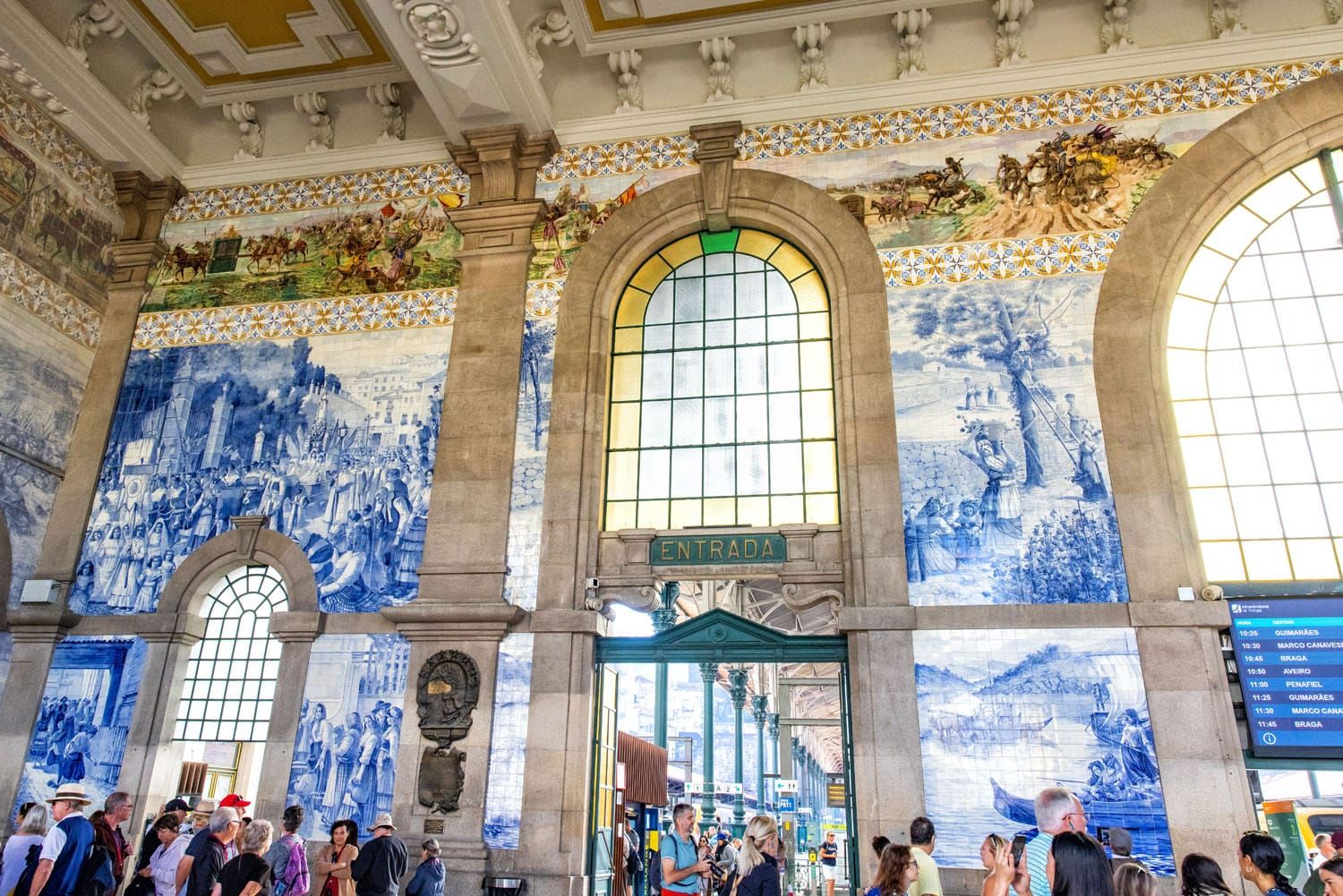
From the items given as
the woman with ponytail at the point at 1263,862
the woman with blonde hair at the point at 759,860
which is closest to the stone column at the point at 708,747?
the woman with blonde hair at the point at 759,860

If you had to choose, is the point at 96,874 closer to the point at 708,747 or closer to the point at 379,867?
the point at 379,867

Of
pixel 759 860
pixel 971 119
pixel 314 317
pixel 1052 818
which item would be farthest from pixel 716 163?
pixel 1052 818

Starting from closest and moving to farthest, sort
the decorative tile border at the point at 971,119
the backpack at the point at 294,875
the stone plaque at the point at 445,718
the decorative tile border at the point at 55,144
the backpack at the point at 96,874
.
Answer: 1. the backpack at the point at 96,874
2. the backpack at the point at 294,875
3. the stone plaque at the point at 445,718
4. the decorative tile border at the point at 971,119
5. the decorative tile border at the point at 55,144

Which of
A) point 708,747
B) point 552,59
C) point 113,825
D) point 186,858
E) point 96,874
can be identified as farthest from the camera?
point 708,747

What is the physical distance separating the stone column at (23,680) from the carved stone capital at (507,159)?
7289 mm

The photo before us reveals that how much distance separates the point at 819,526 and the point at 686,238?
426 cm

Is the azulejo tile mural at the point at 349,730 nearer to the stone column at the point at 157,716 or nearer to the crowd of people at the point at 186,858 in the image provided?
the stone column at the point at 157,716

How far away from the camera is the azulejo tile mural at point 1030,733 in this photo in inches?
331

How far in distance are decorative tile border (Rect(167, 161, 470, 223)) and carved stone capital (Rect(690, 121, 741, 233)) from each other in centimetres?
324

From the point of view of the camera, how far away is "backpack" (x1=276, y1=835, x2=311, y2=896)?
23.5 ft

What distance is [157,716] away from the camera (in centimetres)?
1052

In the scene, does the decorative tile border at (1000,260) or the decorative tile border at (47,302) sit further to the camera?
the decorative tile border at (47,302)

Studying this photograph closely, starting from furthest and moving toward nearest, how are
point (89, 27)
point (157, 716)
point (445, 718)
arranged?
point (89, 27) < point (157, 716) < point (445, 718)

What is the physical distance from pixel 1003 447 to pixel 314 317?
8.71 m
